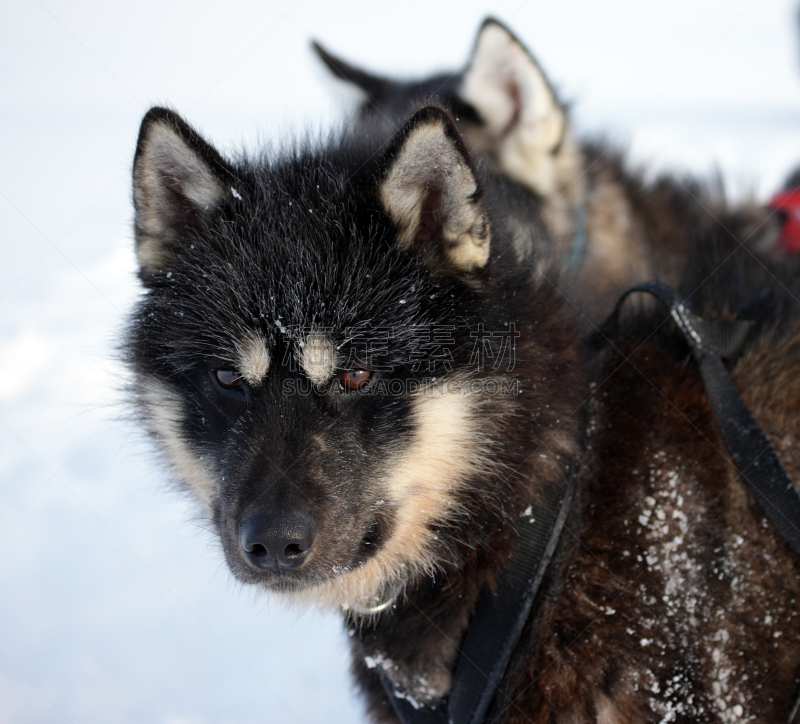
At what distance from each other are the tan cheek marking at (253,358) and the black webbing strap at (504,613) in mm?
912

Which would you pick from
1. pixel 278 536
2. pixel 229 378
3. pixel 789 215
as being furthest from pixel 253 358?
pixel 789 215

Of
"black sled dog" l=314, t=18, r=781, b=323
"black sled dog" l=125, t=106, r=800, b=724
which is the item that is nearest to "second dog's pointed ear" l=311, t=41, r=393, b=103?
"black sled dog" l=314, t=18, r=781, b=323

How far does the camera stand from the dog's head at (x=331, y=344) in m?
1.89

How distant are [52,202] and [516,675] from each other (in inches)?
251

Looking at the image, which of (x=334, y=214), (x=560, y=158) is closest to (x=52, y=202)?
(x=560, y=158)

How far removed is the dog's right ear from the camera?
2.03m

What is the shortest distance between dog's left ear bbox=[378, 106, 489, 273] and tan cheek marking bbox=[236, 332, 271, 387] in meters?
0.53

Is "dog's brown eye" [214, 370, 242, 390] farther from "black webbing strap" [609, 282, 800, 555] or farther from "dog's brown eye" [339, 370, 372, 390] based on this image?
"black webbing strap" [609, 282, 800, 555]

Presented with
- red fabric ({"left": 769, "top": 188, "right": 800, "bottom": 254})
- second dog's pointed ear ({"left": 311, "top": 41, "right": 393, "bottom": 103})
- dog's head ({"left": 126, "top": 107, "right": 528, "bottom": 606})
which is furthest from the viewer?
second dog's pointed ear ({"left": 311, "top": 41, "right": 393, "bottom": 103})

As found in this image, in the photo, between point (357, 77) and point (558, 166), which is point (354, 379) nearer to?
point (558, 166)

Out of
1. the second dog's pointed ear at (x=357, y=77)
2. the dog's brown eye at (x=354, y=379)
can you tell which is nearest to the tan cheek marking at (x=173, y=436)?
the dog's brown eye at (x=354, y=379)

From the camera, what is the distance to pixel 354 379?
1.99 meters

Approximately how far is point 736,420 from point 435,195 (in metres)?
1.14

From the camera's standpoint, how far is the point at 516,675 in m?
1.96
